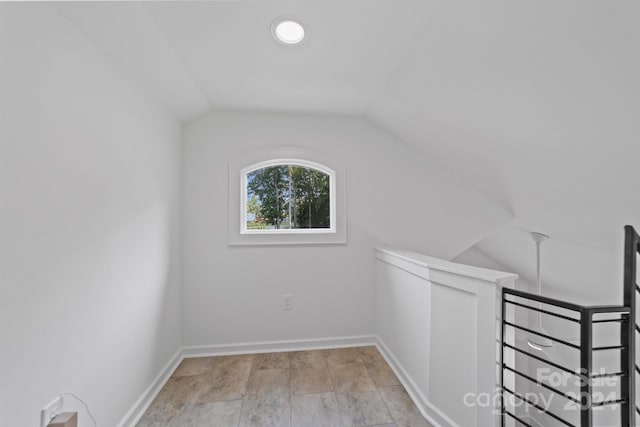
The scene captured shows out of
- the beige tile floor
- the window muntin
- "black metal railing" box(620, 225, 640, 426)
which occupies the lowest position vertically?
the beige tile floor

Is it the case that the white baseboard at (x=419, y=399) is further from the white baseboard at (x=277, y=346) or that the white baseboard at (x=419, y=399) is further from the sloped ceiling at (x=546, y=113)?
the sloped ceiling at (x=546, y=113)

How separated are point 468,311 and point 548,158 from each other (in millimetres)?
956

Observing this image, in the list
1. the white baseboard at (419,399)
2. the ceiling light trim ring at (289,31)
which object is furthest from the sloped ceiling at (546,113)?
the white baseboard at (419,399)

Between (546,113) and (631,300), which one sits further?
(546,113)

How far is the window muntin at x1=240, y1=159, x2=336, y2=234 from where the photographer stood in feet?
8.76

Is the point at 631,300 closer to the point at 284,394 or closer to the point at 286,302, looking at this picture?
the point at 284,394

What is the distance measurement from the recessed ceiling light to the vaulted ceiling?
45 millimetres

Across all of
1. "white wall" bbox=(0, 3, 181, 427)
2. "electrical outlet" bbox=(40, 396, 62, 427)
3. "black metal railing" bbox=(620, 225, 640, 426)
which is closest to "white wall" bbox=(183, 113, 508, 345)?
"white wall" bbox=(0, 3, 181, 427)

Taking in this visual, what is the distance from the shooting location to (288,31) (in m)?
1.49

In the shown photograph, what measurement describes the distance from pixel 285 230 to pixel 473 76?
1882mm

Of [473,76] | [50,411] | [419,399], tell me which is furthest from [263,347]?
[473,76]

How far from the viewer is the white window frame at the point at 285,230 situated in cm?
252

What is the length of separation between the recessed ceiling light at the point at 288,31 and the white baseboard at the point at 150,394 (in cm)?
228

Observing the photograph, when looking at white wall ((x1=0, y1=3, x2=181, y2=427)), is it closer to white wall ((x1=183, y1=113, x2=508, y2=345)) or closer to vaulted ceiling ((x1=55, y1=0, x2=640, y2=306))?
vaulted ceiling ((x1=55, y1=0, x2=640, y2=306))
